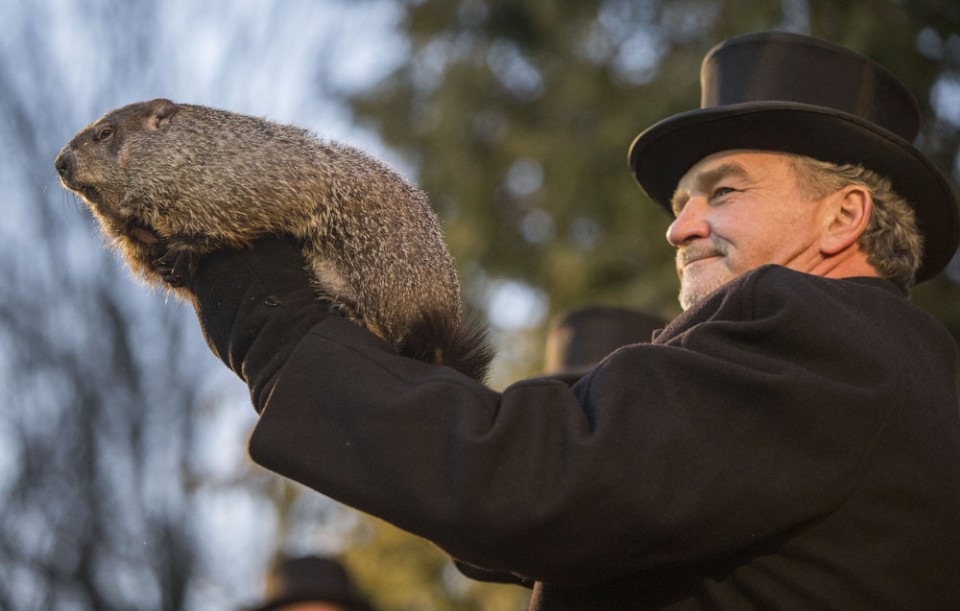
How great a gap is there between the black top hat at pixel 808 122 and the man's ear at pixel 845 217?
0.09 m

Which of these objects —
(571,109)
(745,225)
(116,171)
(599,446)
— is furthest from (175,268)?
(571,109)

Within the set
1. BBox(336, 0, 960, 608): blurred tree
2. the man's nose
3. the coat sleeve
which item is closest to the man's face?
the man's nose

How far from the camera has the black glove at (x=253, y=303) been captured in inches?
78.4

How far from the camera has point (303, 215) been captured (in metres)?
2.28

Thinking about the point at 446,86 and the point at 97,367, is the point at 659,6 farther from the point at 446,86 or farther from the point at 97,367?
the point at 97,367

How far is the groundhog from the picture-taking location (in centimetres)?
224

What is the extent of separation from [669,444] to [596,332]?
11.0 ft

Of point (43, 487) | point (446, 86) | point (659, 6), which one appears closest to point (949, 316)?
point (659, 6)

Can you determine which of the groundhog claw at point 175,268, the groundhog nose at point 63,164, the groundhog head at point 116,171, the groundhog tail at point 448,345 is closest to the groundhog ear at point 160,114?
the groundhog head at point 116,171

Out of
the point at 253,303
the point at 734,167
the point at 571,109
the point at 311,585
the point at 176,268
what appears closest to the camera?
the point at 253,303

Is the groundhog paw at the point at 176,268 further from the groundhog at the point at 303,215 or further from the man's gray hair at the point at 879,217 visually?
the man's gray hair at the point at 879,217

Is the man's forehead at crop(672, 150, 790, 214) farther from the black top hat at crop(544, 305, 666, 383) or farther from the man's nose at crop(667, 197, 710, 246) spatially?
the black top hat at crop(544, 305, 666, 383)

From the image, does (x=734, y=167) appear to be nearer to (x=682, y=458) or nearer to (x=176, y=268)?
(x=682, y=458)

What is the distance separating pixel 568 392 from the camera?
1.91m
